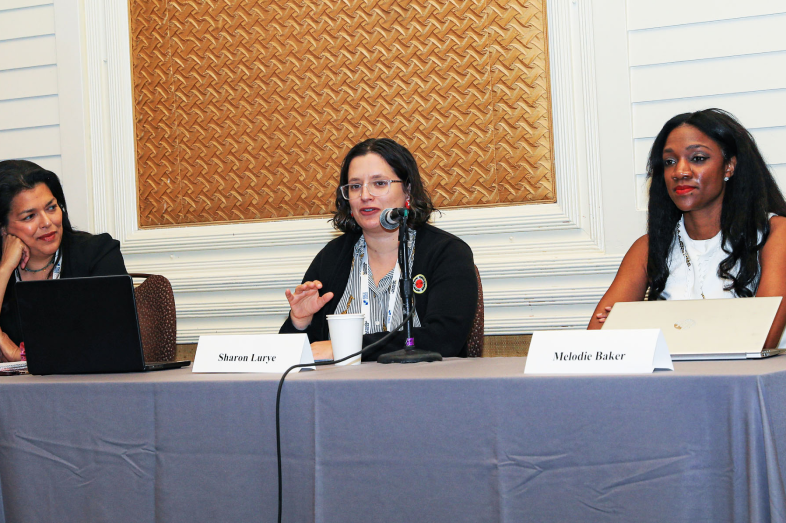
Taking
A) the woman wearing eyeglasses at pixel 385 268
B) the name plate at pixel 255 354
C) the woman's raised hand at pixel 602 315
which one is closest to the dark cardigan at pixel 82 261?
the woman wearing eyeglasses at pixel 385 268

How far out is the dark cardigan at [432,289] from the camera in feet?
6.19

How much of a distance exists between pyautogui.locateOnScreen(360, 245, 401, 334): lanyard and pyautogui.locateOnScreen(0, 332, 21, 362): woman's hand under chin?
1.03 metres

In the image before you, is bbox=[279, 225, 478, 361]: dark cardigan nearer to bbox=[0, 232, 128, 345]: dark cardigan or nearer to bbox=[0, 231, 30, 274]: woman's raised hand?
bbox=[0, 232, 128, 345]: dark cardigan

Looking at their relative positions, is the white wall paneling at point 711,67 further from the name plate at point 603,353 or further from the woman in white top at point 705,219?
the name plate at point 603,353

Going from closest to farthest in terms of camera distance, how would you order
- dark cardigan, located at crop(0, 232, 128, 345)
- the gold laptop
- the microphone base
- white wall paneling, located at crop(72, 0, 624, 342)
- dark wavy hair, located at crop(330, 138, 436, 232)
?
the gold laptop
the microphone base
dark wavy hair, located at crop(330, 138, 436, 232)
dark cardigan, located at crop(0, 232, 128, 345)
white wall paneling, located at crop(72, 0, 624, 342)

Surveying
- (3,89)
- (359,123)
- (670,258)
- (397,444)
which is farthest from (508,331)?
(3,89)

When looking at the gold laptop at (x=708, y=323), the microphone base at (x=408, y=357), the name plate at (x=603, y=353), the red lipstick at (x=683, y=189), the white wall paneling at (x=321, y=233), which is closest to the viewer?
the name plate at (x=603, y=353)

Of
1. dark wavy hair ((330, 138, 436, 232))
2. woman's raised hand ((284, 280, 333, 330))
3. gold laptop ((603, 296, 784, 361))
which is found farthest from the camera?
dark wavy hair ((330, 138, 436, 232))

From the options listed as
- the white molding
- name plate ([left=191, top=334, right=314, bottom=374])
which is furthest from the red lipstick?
the white molding

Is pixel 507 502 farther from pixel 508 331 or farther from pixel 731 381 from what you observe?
pixel 508 331

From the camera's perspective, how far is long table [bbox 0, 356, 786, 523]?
1005mm

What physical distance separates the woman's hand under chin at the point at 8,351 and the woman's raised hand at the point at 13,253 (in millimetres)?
291

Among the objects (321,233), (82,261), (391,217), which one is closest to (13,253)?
(82,261)

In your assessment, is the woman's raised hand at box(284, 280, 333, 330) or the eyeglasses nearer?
the woman's raised hand at box(284, 280, 333, 330)
